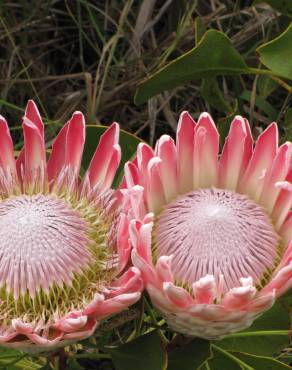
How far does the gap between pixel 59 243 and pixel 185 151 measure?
0.32m

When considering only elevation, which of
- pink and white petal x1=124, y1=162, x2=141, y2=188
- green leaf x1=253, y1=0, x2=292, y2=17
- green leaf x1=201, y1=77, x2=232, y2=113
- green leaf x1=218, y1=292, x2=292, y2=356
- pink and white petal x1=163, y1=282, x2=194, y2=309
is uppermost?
green leaf x1=253, y1=0, x2=292, y2=17

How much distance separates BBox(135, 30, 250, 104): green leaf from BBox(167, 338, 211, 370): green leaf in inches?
26.2

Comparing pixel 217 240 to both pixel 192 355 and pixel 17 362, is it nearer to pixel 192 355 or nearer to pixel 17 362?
pixel 192 355

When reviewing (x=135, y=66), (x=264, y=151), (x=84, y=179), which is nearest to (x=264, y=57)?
(x=264, y=151)

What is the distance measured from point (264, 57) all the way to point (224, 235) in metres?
0.62

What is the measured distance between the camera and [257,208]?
1.60 meters

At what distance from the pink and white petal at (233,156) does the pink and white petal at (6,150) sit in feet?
1.43

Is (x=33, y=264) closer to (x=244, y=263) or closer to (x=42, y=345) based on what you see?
(x=42, y=345)

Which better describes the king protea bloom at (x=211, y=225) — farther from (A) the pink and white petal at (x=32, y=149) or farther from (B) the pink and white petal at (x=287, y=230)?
(A) the pink and white petal at (x=32, y=149)

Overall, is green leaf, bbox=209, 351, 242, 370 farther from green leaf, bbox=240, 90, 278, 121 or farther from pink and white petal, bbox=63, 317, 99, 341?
green leaf, bbox=240, 90, 278, 121

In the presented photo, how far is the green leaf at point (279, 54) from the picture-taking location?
194cm

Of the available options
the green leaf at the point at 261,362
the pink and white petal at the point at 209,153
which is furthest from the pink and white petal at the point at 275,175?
the green leaf at the point at 261,362

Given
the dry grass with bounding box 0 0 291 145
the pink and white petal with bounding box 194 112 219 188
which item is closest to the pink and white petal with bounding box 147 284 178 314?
the pink and white petal with bounding box 194 112 219 188

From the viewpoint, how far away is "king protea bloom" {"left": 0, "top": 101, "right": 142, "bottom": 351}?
4.65ft
